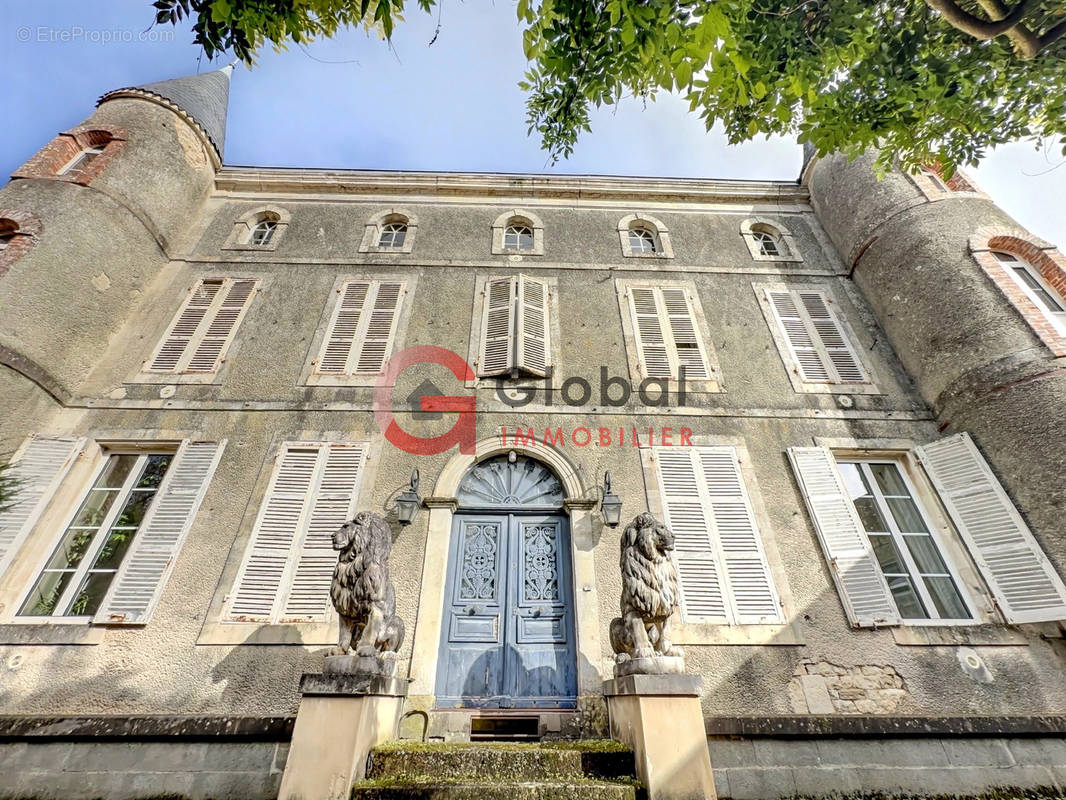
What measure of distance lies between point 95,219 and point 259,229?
2.25 m

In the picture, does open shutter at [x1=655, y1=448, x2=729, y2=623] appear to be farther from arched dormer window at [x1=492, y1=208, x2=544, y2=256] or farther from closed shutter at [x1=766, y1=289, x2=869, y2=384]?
arched dormer window at [x1=492, y1=208, x2=544, y2=256]

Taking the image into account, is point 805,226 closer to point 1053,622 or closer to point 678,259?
point 678,259

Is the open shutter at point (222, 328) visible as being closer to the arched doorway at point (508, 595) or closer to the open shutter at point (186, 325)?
the open shutter at point (186, 325)

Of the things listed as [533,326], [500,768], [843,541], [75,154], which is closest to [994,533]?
[843,541]

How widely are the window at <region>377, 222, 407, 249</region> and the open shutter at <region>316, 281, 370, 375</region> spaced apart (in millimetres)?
1161

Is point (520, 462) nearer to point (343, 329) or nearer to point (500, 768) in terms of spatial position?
point (500, 768)

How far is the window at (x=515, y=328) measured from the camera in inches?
257

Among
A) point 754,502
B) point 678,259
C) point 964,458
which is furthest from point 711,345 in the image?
point 964,458

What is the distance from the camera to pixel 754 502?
18.3 feet

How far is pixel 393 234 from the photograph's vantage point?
8.45 metres

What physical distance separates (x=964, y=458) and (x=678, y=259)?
4597 mm

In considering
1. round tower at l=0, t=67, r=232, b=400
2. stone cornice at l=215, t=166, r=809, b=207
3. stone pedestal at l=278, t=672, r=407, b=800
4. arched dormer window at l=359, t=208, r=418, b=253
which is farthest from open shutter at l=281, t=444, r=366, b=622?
stone cornice at l=215, t=166, r=809, b=207

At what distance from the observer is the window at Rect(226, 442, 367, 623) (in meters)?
4.82

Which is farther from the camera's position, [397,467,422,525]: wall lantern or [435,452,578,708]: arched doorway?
[397,467,422,525]: wall lantern
